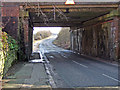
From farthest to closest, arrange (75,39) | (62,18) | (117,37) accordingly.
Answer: (75,39)
(117,37)
(62,18)

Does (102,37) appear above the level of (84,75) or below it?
above

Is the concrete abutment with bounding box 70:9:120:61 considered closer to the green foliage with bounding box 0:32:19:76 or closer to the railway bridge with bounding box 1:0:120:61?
the railway bridge with bounding box 1:0:120:61

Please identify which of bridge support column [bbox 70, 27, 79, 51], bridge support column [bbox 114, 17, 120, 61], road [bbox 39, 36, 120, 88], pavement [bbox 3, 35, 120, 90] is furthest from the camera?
bridge support column [bbox 70, 27, 79, 51]

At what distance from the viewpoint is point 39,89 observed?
6.14 m

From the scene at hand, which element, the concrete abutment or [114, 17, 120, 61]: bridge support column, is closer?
[114, 17, 120, 61]: bridge support column

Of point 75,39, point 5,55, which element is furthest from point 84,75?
point 75,39

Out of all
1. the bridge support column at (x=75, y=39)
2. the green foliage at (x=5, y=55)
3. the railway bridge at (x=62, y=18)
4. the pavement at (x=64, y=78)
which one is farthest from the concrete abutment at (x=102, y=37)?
the green foliage at (x=5, y=55)

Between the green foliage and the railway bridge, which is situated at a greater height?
the railway bridge

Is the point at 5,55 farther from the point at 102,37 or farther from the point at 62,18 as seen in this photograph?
the point at 102,37

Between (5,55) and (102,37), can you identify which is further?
(102,37)

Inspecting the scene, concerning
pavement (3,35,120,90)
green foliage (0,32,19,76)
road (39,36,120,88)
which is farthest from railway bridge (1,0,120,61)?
green foliage (0,32,19,76)

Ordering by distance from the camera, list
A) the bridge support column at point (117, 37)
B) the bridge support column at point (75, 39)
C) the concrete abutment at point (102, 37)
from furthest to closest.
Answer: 1. the bridge support column at point (75, 39)
2. the concrete abutment at point (102, 37)
3. the bridge support column at point (117, 37)

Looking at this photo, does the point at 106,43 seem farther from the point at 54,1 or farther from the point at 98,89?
the point at 98,89

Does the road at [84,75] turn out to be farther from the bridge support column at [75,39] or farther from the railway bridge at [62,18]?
the bridge support column at [75,39]
